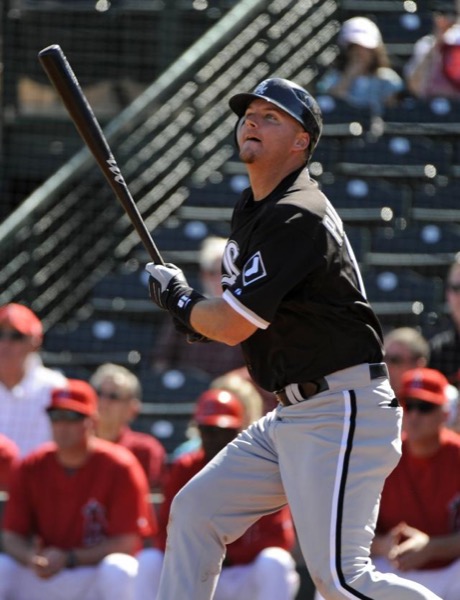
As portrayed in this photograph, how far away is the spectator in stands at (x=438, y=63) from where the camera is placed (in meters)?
8.47

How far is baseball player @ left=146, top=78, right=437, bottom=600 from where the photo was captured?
3.79 meters

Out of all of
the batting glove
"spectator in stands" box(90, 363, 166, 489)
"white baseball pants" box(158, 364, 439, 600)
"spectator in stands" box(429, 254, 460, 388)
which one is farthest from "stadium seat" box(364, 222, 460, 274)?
"white baseball pants" box(158, 364, 439, 600)

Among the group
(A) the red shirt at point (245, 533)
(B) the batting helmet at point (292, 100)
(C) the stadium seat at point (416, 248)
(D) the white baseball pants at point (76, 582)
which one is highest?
(B) the batting helmet at point (292, 100)

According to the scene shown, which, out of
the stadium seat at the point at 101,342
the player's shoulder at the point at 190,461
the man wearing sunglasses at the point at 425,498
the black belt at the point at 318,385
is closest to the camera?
the black belt at the point at 318,385

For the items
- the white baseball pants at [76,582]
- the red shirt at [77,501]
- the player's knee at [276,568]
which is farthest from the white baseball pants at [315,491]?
the red shirt at [77,501]

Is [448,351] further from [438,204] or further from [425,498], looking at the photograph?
[425,498]

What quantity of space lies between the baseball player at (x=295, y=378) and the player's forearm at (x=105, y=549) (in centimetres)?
195

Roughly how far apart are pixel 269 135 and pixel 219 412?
2178 mm

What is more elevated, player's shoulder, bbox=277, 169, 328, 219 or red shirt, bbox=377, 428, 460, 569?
player's shoulder, bbox=277, 169, 328, 219

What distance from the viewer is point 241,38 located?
862 cm

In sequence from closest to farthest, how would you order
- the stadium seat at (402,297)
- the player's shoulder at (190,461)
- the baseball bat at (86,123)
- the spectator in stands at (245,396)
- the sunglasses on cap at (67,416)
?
the baseball bat at (86,123) → the player's shoulder at (190,461) → the sunglasses on cap at (67,416) → the spectator in stands at (245,396) → the stadium seat at (402,297)

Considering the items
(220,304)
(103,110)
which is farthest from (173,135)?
(220,304)

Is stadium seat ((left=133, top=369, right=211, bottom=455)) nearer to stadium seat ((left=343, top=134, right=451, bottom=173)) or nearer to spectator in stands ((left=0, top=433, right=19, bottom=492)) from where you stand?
spectator in stands ((left=0, top=433, right=19, bottom=492))

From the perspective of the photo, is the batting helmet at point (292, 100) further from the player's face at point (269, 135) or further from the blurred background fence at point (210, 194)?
the blurred background fence at point (210, 194)
